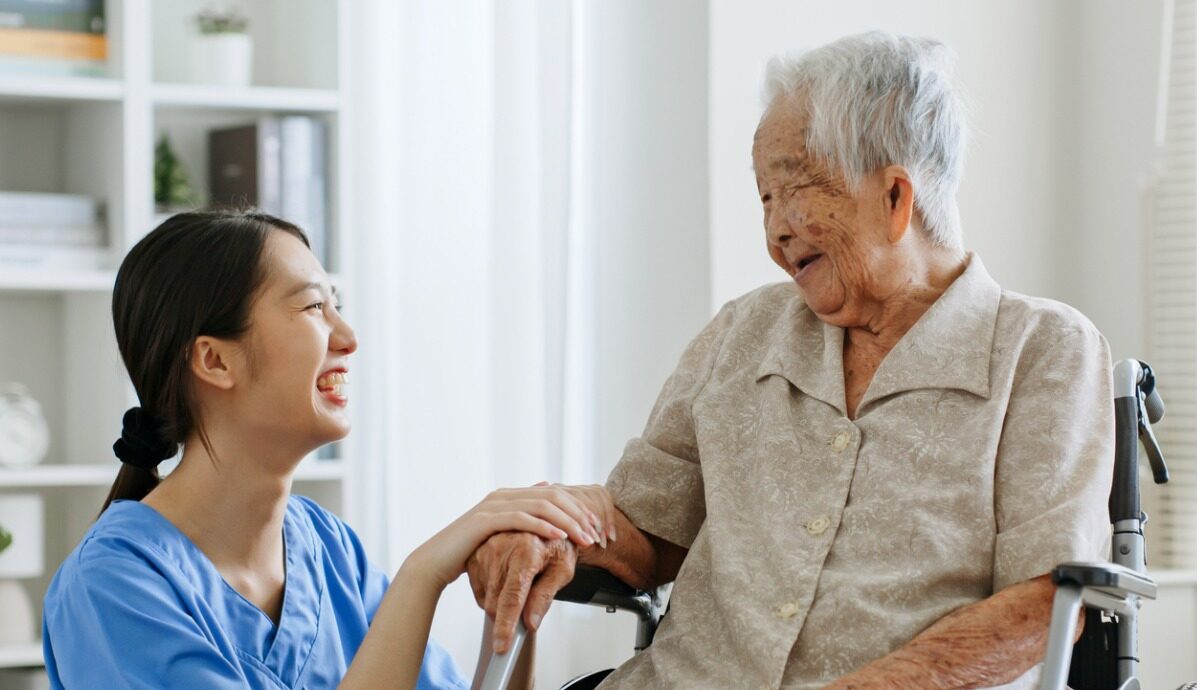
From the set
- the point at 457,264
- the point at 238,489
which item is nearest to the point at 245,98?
the point at 457,264

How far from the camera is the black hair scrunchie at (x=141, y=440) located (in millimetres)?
1690

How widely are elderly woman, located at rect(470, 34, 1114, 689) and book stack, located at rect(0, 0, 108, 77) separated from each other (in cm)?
170

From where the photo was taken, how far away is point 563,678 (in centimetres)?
283

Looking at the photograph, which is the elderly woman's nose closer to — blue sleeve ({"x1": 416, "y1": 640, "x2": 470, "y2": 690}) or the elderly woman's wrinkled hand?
the elderly woman's wrinkled hand

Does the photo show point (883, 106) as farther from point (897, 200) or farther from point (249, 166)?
point (249, 166)

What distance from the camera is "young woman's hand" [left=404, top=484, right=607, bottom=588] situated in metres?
1.61

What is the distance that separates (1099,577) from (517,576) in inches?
24.3

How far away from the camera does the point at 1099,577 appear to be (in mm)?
1317

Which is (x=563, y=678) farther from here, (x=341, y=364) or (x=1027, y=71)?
(x=1027, y=71)

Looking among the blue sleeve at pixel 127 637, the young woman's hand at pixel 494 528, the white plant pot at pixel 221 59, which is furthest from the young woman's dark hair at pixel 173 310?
the white plant pot at pixel 221 59

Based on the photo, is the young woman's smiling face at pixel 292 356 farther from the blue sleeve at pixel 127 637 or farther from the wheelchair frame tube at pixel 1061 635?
the wheelchair frame tube at pixel 1061 635

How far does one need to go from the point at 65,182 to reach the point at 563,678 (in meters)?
1.55

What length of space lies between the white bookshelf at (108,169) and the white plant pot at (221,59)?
44 mm

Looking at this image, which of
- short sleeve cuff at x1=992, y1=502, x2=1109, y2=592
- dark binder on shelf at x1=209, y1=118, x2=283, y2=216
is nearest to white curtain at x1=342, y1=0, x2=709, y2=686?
dark binder on shelf at x1=209, y1=118, x2=283, y2=216
